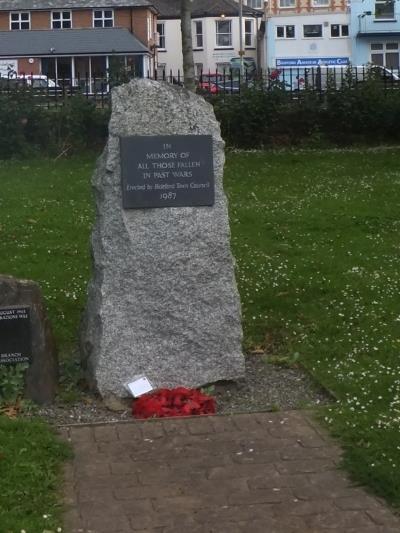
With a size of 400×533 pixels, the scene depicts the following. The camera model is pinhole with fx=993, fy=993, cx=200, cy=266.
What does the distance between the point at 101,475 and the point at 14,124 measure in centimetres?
1395

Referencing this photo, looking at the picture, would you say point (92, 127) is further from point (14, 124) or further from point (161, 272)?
point (161, 272)

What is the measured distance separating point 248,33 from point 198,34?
14.1 feet

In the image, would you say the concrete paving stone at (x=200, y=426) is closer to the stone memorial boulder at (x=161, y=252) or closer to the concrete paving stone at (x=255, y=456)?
the concrete paving stone at (x=255, y=456)

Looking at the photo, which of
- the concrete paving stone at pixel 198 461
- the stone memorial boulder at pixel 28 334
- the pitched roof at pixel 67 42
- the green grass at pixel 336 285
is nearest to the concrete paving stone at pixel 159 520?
the concrete paving stone at pixel 198 461

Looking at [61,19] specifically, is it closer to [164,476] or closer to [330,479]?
[164,476]

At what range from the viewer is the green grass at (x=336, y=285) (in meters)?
6.31

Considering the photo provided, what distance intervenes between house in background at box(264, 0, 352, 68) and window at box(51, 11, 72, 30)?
13871 mm

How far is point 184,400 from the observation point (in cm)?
689

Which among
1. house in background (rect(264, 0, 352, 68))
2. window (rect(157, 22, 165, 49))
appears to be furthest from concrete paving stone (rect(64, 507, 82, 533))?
window (rect(157, 22, 165, 49))

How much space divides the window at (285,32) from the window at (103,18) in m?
11.7

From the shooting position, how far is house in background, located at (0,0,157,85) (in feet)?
203

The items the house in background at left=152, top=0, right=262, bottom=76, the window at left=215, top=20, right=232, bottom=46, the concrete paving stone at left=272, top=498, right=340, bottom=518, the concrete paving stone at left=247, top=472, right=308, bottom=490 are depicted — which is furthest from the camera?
the window at left=215, top=20, right=232, bottom=46

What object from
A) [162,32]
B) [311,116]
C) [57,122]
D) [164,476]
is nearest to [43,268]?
[164,476]

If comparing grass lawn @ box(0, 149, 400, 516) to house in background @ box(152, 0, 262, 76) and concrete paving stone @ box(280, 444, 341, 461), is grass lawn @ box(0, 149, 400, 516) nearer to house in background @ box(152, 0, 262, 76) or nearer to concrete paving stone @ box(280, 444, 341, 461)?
concrete paving stone @ box(280, 444, 341, 461)
